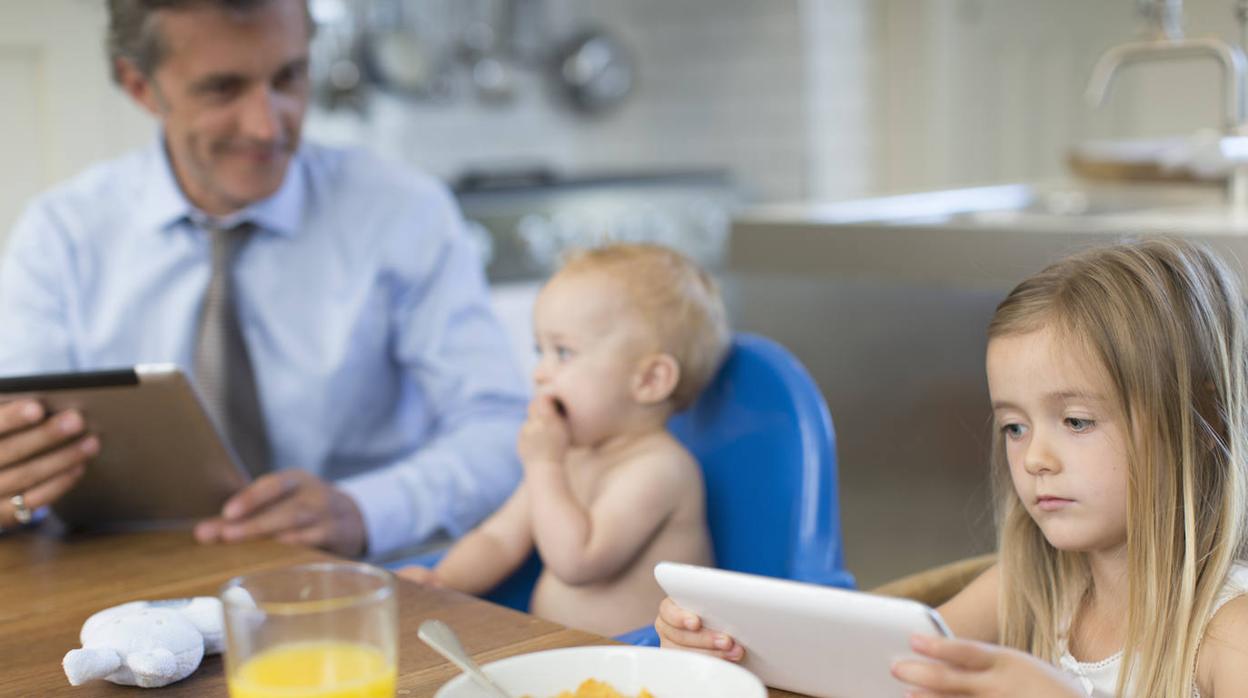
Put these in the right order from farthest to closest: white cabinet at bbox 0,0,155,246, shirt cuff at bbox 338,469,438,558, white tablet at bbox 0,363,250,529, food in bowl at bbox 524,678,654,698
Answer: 1. white cabinet at bbox 0,0,155,246
2. shirt cuff at bbox 338,469,438,558
3. white tablet at bbox 0,363,250,529
4. food in bowl at bbox 524,678,654,698

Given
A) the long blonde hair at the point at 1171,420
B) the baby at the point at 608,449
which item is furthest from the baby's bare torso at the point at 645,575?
the long blonde hair at the point at 1171,420

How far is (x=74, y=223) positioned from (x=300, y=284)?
1.06 ft

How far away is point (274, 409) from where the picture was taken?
6.40 feet

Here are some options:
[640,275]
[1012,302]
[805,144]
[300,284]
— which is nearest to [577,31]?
[805,144]

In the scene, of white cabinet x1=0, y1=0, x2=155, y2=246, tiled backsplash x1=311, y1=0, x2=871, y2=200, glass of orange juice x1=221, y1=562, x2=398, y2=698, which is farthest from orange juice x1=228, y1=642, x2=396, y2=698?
tiled backsplash x1=311, y1=0, x2=871, y2=200

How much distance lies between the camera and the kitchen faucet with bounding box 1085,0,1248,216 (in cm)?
206

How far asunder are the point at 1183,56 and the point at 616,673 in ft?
5.62

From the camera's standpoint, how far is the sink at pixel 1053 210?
2137 mm

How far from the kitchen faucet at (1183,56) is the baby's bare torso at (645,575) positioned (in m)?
1.08

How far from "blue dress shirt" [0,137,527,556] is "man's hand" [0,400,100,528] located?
432mm

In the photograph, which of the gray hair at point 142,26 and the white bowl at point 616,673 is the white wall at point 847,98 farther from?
the white bowl at point 616,673

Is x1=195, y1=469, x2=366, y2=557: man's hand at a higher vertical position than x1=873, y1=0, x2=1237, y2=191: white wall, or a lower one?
lower

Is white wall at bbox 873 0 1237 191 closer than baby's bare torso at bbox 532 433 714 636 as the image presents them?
No

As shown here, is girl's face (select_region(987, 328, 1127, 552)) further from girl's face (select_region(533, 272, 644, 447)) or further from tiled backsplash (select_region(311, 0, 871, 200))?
tiled backsplash (select_region(311, 0, 871, 200))
